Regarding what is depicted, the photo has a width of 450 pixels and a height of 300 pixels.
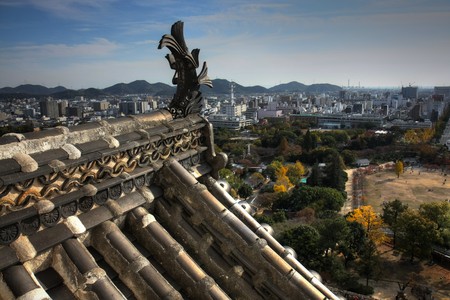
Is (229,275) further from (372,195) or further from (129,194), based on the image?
(372,195)

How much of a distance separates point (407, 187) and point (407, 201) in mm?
7859

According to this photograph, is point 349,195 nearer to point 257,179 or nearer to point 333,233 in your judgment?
point 257,179

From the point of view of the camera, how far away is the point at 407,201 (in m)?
53.8

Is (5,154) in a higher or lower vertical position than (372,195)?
higher

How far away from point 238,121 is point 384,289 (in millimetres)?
112621

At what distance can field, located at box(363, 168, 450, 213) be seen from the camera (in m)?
54.4

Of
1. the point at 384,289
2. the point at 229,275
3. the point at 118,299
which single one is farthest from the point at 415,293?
the point at 118,299

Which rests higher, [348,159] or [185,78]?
[185,78]

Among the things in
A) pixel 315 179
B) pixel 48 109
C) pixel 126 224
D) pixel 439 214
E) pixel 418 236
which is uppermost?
pixel 126 224

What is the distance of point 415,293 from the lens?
27.7 metres

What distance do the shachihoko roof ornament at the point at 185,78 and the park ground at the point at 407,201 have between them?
85.9 feet

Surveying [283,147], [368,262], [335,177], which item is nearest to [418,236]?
[368,262]

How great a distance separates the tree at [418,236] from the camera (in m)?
31.2

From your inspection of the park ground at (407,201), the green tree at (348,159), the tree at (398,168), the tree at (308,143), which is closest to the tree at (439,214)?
the park ground at (407,201)
